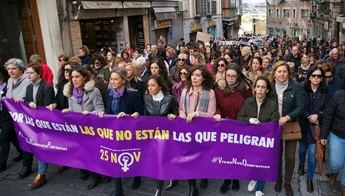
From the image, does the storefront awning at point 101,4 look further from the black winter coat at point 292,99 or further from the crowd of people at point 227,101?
the black winter coat at point 292,99

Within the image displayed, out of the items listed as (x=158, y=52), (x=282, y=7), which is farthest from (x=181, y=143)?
(x=282, y=7)

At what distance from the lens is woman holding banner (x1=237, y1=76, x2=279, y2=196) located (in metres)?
4.46

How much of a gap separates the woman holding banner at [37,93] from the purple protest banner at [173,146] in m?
0.44

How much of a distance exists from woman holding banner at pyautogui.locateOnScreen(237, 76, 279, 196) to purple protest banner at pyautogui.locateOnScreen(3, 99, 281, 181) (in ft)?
0.39

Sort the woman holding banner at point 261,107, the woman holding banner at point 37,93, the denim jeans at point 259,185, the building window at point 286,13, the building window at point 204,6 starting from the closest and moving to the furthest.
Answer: the woman holding banner at point 261,107, the denim jeans at point 259,185, the woman holding banner at point 37,93, the building window at point 204,6, the building window at point 286,13

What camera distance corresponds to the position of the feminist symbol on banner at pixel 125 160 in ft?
15.6

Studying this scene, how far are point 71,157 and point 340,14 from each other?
90.0 feet

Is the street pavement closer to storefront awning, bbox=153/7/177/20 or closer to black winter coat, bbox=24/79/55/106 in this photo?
black winter coat, bbox=24/79/55/106

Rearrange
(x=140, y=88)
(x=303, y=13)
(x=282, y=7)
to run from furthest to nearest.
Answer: (x=282, y=7), (x=303, y=13), (x=140, y=88)

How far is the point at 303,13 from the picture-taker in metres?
49.2

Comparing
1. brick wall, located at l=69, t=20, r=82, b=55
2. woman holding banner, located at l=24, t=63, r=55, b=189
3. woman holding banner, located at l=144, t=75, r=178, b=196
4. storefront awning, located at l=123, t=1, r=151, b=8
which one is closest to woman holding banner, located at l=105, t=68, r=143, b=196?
woman holding banner, located at l=144, t=75, r=178, b=196

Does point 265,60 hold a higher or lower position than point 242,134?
higher

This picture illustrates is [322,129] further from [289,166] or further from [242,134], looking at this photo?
[242,134]

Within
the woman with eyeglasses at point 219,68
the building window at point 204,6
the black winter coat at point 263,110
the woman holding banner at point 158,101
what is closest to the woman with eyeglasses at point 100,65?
the woman with eyeglasses at point 219,68
